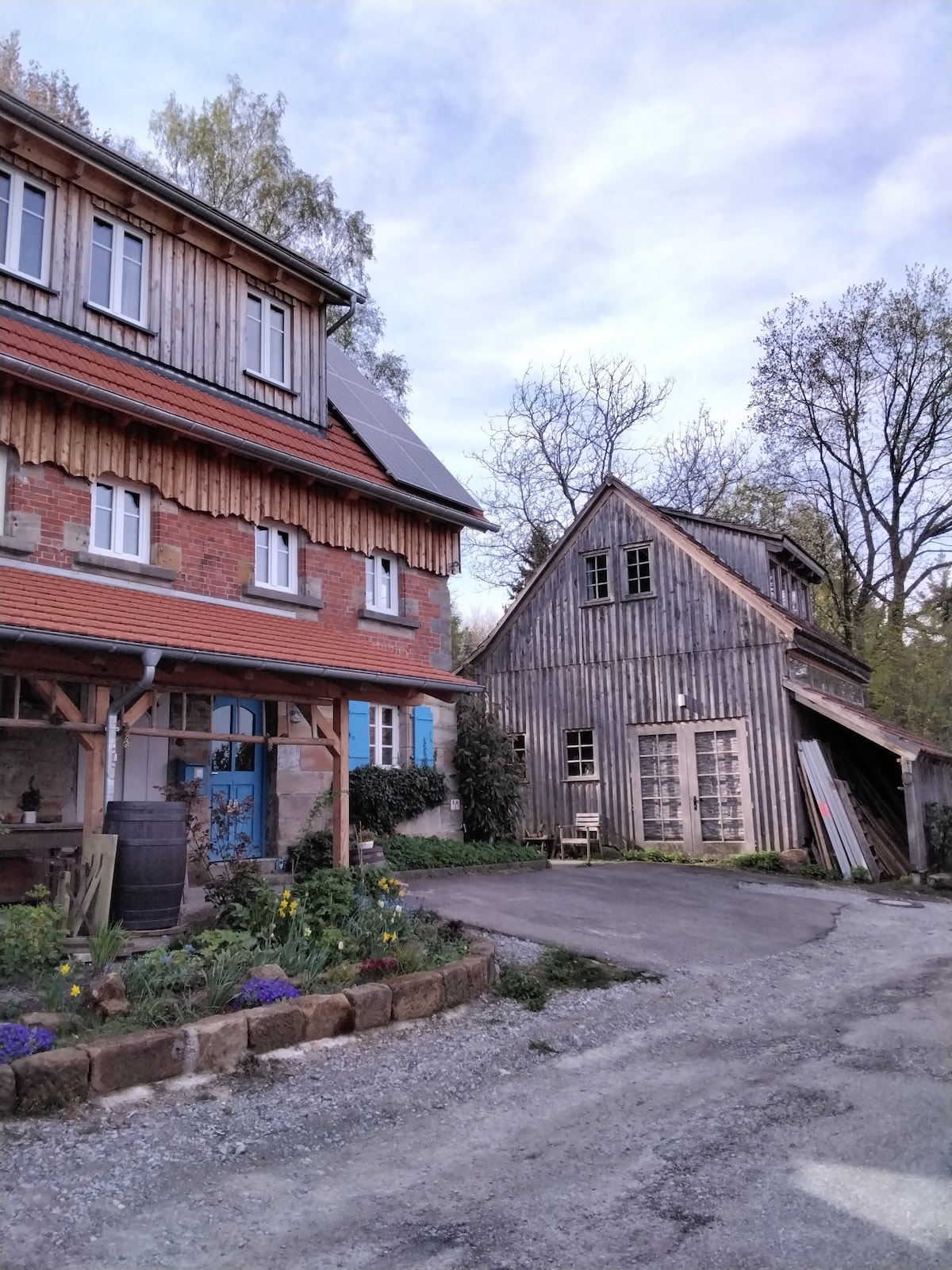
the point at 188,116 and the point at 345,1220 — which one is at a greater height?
the point at 188,116

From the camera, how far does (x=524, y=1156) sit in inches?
171

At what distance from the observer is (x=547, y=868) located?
15.1 metres

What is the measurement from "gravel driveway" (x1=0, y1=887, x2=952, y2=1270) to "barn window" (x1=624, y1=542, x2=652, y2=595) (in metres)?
12.8

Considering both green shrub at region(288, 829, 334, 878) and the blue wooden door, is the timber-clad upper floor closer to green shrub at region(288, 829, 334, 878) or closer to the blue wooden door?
the blue wooden door

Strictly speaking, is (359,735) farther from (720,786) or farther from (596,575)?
(596,575)

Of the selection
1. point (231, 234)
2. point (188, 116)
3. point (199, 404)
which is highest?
point (188, 116)

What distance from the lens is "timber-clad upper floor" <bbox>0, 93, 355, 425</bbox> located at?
10.9m

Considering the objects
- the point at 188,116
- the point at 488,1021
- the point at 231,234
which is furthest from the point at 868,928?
the point at 188,116

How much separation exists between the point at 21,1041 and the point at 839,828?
46.9 feet

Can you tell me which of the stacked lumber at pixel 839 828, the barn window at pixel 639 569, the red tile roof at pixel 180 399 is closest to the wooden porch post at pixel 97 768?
the red tile roof at pixel 180 399

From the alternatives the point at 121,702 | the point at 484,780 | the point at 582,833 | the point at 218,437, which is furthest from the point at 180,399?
the point at 582,833

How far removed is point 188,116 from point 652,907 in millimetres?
22537

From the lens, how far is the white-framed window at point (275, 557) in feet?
41.5

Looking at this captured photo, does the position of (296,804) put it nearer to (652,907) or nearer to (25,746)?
(25,746)
